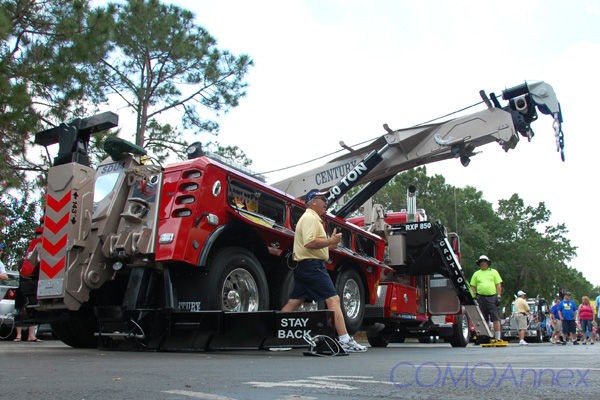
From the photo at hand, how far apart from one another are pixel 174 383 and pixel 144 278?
9.95 ft

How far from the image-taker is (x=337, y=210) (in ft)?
37.2

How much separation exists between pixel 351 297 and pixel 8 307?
6372 millimetres

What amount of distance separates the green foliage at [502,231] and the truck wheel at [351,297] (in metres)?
35.7

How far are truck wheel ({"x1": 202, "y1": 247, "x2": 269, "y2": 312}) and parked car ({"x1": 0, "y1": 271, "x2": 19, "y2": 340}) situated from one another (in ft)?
19.9

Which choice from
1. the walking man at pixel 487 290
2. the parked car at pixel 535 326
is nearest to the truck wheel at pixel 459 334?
the walking man at pixel 487 290

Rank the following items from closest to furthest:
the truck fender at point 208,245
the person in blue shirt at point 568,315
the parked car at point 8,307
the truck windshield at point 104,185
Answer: the truck fender at point 208,245, the truck windshield at point 104,185, the parked car at point 8,307, the person in blue shirt at point 568,315

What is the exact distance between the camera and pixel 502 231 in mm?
50625

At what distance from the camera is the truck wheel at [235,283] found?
20.9 ft

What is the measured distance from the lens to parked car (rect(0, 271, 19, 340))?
1136cm

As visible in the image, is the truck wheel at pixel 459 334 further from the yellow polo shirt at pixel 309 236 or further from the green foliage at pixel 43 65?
the green foliage at pixel 43 65

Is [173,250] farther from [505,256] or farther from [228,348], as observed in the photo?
[505,256]

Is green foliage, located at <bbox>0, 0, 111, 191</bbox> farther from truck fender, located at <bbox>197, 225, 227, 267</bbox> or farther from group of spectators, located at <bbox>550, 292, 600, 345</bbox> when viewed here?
group of spectators, located at <bbox>550, 292, 600, 345</bbox>

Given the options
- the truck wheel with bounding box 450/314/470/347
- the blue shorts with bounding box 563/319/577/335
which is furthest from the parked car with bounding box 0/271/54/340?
the blue shorts with bounding box 563/319/577/335

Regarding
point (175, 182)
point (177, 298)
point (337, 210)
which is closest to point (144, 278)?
point (177, 298)
